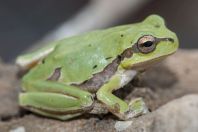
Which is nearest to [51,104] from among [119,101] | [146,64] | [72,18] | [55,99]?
[55,99]

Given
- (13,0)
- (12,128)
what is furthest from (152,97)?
(13,0)

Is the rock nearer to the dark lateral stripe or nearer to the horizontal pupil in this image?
the horizontal pupil

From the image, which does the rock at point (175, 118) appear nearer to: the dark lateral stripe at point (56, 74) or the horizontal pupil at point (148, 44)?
the horizontal pupil at point (148, 44)

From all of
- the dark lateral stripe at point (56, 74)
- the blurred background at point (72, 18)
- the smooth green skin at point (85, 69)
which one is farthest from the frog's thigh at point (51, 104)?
the blurred background at point (72, 18)

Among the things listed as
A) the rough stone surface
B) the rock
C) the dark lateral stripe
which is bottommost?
the rough stone surface

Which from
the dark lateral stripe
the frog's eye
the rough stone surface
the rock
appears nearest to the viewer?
the rock

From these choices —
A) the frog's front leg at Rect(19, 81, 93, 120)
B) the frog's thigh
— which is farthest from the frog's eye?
the frog's thigh
